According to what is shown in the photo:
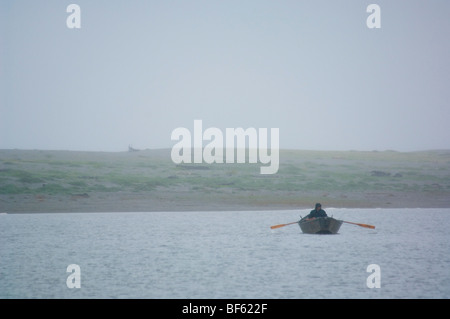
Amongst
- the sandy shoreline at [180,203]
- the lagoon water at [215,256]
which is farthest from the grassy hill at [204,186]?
the lagoon water at [215,256]

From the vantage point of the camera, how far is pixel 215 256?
30.4m

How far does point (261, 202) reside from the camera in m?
49.3

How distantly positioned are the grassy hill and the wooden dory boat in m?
11.8

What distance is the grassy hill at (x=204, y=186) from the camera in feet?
155

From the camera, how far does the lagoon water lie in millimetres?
22734

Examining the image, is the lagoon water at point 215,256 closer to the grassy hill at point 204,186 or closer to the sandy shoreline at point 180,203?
the sandy shoreline at point 180,203

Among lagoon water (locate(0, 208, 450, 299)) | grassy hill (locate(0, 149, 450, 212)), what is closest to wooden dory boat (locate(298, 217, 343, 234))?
lagoon water (locate(0, 208, 450, 299))

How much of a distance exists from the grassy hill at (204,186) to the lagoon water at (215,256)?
4.16 ft

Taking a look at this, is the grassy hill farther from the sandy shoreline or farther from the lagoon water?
the lagoon water

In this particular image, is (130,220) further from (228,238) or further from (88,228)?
(228,238)
